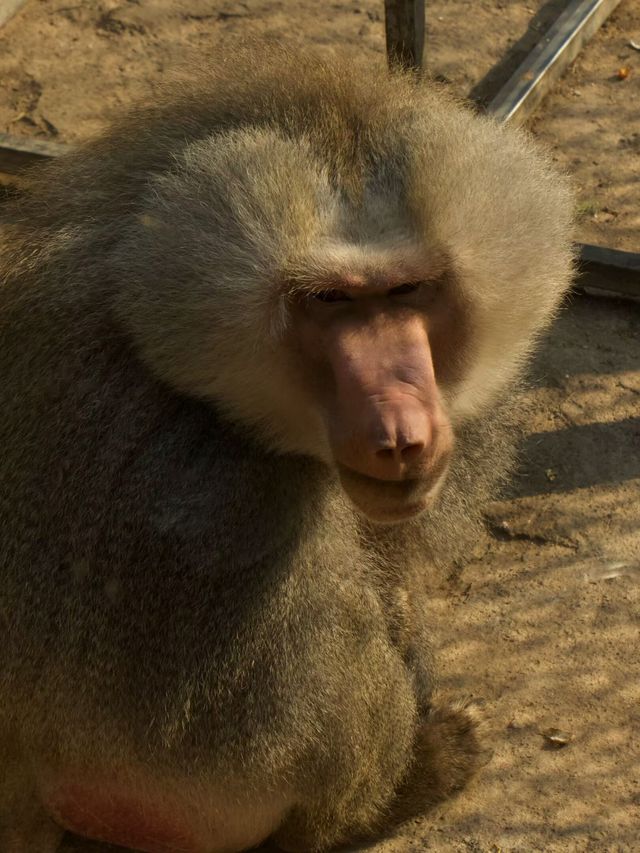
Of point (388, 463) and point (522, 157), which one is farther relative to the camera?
point (522, 157)

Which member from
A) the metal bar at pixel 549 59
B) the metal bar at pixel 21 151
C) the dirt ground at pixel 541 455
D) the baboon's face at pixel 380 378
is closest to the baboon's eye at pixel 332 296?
the baboon's face at pixel 380 378

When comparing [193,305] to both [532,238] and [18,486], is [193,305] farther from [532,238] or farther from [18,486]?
[532,238]

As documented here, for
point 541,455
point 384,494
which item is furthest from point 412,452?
point 541,455

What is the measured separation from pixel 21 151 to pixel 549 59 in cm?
214

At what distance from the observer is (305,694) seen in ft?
8.61

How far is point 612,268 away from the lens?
4.29 metres

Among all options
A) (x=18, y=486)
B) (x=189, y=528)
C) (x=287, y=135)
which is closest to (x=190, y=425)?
(x=189, y=528)

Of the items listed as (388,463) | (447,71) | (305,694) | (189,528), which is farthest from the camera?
(447,71)

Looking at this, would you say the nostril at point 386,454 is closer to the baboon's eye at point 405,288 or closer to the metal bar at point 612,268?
the baboon's eye at point 405,288

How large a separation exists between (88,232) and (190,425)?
0.44 meters

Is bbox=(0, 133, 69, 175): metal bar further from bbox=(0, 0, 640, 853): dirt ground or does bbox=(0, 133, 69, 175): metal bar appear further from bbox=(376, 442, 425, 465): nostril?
bbox=(376, 442, 425, 465): nostril

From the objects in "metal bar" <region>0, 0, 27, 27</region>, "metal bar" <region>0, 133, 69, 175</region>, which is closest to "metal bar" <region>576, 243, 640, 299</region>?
"metal bar" <region>0, 133, 69, 175</region>

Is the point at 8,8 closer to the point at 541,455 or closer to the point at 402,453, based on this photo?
the point at 541,455

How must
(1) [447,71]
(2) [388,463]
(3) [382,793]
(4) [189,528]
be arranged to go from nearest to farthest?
(2) [388,463], (4) [189,528], (3) [382,793], (1) [447,71]
